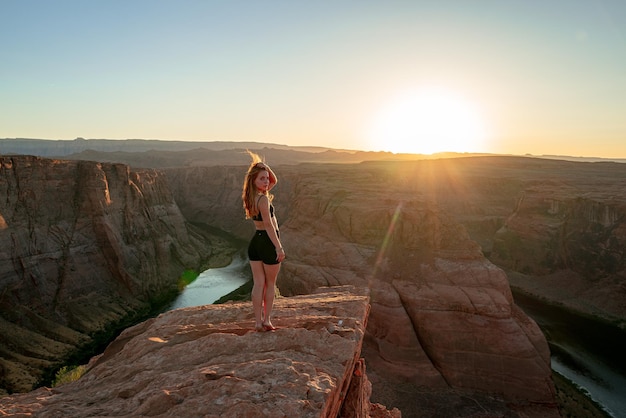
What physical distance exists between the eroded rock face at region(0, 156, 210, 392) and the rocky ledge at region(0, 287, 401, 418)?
24919 mm

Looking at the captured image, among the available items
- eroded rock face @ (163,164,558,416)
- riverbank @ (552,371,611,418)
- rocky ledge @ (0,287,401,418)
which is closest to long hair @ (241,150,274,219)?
rocky ledge @ (0,287,401,418)

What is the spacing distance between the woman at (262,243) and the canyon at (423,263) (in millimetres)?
16874

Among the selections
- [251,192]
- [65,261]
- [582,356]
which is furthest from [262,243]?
[65,261]

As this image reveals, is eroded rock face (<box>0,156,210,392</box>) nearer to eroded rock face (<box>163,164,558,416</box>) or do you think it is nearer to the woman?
eroded rock face (<box>163,164,558,416</box>)

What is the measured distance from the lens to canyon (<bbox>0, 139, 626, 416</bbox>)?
2159cm

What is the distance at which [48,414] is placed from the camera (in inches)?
165

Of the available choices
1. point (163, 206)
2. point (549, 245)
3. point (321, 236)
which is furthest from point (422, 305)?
point (163, 206)

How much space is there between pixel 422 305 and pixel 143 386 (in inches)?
841

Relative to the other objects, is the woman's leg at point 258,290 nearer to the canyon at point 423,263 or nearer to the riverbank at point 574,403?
the canyon at point 423,263

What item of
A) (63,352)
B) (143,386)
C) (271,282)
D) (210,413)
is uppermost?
(271,282)

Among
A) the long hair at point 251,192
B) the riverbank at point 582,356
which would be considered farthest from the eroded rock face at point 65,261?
the riverbank at point 582,356

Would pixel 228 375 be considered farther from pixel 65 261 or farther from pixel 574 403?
pixel 65 261

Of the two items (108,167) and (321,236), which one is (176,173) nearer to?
(108,167)

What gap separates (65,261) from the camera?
35406 millimetres
